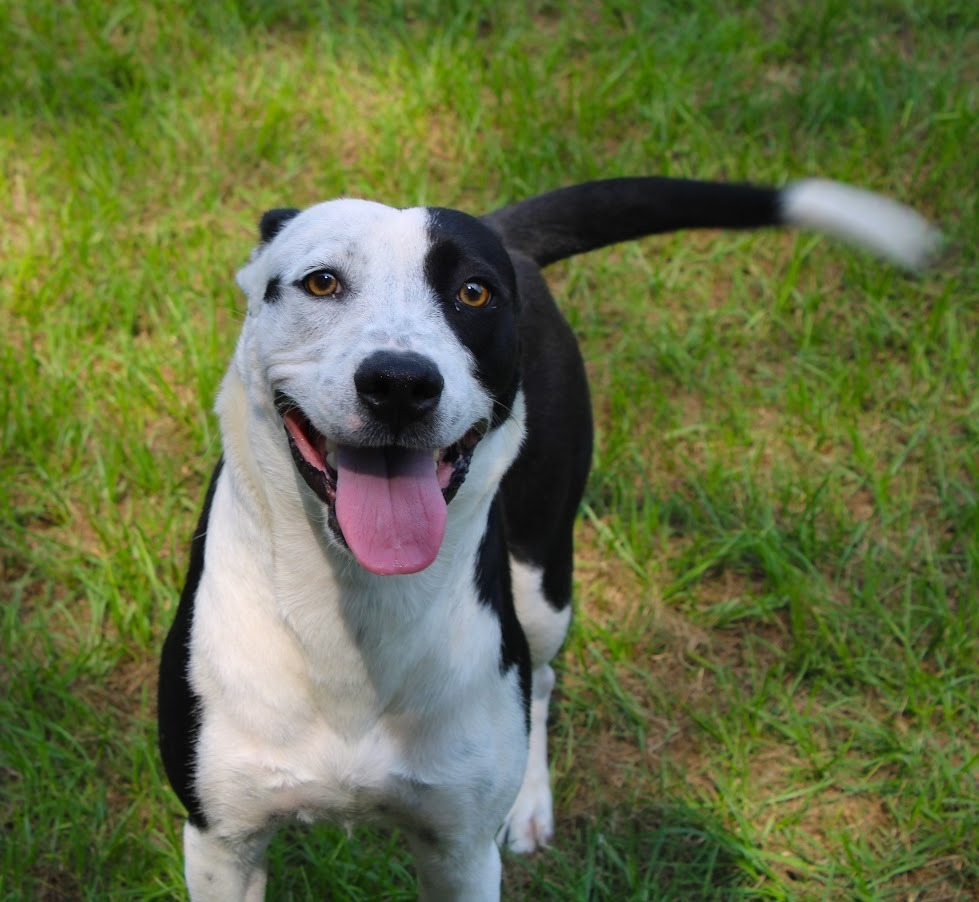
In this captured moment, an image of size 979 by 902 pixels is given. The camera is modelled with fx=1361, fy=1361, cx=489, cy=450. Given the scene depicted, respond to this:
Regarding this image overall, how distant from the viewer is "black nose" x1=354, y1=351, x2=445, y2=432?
2469 millimetres

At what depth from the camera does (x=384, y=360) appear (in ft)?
8.14

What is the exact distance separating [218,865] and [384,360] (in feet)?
4.18

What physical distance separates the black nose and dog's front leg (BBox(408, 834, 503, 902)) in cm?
107

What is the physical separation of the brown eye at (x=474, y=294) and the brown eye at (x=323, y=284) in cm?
25

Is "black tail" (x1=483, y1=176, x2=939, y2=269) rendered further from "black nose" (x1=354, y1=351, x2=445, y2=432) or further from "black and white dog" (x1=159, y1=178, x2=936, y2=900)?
"black nose" (x1=354, y1=351, x2=445, y2=432)

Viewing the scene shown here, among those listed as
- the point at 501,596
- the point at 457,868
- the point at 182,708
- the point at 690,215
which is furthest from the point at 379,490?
the point at 690,215

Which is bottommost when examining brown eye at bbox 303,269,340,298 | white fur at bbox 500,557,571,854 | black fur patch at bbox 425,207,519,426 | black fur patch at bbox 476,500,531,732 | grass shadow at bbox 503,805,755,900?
grass shadow at bbox 503,805,755,900

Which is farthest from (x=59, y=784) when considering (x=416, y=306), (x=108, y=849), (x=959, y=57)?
(x=959, y=57)

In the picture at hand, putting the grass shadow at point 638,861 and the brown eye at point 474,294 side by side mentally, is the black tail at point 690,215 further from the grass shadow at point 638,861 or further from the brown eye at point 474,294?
the grass shadow at point 638,861

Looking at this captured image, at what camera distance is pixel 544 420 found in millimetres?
3619

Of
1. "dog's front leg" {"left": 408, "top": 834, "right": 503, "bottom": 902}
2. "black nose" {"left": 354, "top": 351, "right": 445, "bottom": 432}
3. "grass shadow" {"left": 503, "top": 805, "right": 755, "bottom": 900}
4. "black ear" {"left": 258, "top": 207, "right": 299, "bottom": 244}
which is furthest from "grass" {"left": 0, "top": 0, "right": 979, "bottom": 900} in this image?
"black nose" {"left": 354, "top": 351, "right": 445, "bottom": 432}

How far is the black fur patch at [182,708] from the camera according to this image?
2922 millimetres

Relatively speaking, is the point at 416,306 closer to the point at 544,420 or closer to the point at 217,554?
the point at 217,554

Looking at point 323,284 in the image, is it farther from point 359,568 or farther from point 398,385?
point 359,568
